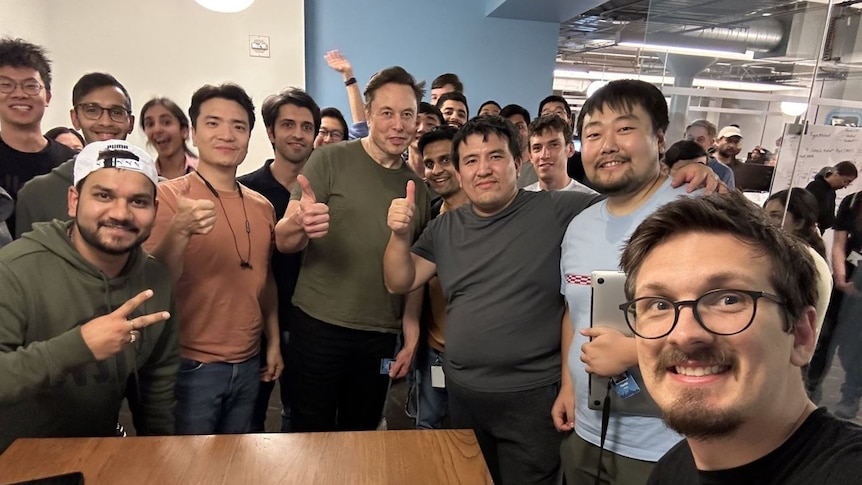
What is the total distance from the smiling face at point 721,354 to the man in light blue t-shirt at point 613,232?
504mm

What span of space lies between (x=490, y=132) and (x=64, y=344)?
1323 millimetres

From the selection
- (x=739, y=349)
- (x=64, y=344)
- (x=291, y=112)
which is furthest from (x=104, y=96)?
(x=739, y=349)

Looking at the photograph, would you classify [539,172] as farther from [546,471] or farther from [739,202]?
[739,202]

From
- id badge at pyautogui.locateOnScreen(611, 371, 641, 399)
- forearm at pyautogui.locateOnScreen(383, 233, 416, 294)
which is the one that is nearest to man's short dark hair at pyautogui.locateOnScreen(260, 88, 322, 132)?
forearm at pyautogui.locateOnScreen(383, 233, 416, 294)

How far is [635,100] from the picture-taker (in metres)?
1.36

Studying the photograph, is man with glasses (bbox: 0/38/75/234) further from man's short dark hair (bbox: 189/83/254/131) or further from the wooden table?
the wooden table

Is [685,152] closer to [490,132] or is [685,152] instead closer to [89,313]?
[490,132]

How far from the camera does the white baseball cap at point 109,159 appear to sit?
1320mm

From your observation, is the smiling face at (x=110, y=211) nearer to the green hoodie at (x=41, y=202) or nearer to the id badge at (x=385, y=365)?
the green hoodie at (x=41, y=202)

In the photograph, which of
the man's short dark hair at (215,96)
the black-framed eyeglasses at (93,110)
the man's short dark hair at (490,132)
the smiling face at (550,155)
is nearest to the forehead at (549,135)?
the smiling face at (550,155)

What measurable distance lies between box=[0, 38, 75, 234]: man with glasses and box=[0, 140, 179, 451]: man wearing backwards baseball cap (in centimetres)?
91

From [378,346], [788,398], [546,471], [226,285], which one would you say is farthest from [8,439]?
[788,398]

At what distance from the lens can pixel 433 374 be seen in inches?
80.3

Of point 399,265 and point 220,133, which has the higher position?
point 220,133
